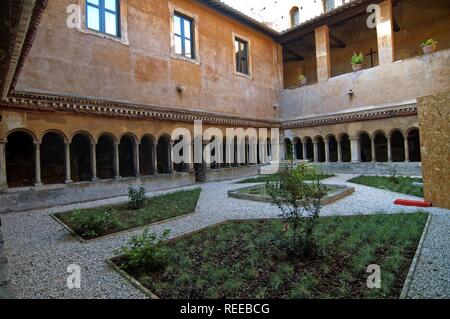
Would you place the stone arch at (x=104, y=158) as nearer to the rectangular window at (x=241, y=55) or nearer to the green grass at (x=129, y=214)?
the green grass at (x=129, y=214)

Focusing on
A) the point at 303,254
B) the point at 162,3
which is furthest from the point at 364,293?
the point at 162,3

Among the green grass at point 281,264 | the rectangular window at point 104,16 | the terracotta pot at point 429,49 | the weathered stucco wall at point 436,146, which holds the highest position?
the rectangular window at point 104,16

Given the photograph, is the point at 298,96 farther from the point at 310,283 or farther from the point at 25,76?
the point at 310,283

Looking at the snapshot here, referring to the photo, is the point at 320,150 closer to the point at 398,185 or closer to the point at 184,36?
the point at 398,185

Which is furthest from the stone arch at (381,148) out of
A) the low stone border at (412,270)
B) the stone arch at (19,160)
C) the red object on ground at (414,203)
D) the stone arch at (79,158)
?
the stone arch at (19,160)

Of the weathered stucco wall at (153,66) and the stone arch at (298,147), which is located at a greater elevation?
the weathered stucco wall at (153,66)

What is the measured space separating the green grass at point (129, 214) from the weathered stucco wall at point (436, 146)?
600 centimetres

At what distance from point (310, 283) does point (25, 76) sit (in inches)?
391

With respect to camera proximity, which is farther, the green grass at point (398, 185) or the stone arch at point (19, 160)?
the stone arch at point (19, 160)

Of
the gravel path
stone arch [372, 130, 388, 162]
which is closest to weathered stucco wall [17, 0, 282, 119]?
the gravel path

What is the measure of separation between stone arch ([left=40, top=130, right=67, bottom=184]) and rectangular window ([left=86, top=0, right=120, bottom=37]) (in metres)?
4.54

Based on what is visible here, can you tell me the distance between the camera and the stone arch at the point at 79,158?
11.5m

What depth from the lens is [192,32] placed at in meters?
13.9

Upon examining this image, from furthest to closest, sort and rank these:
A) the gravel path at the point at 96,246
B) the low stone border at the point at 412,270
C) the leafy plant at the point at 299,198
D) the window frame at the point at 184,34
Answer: the window frame at the point at 184,34
the leafy plant at the point at 299,198
the gravel path at the point at 96,246
the low stone border at the point at 412,270
